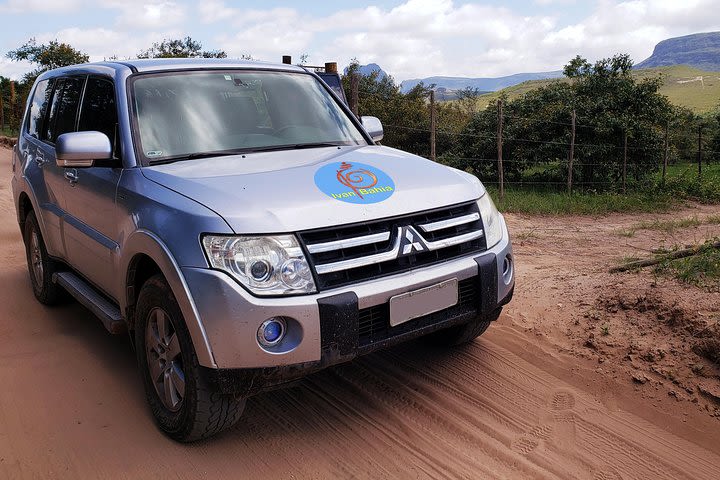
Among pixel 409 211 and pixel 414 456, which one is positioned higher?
pixel 409 211

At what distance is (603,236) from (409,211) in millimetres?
6603

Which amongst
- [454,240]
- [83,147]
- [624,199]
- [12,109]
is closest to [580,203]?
[624,199]

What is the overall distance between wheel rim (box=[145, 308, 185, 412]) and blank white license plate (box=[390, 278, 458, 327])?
3.38 feet

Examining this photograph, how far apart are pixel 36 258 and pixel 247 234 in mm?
3290

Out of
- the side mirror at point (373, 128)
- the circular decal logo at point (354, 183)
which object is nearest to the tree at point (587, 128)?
the side mirror at point (373, 128)

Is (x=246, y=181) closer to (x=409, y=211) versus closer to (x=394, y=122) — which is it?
(x=409, y=211)

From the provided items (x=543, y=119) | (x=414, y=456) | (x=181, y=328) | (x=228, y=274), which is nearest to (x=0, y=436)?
(x=181, y=328)

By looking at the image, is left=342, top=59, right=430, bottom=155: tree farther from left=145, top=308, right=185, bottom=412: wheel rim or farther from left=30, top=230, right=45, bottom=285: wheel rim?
left=145, top=308, right=185, bottom=412: wheel rim

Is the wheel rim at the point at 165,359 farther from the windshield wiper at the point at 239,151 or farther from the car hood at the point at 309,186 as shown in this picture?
the windshield wiper at the point at 239,151

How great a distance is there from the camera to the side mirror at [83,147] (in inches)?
127

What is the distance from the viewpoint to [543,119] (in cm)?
1722

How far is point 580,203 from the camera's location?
1307 centimetres

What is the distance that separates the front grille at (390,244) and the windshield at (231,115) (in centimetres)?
110

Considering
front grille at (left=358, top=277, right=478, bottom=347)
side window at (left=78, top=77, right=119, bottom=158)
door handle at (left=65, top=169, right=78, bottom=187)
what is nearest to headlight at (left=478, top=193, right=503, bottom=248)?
front grille at (left=358, top=277, right=478, bottom=347)
